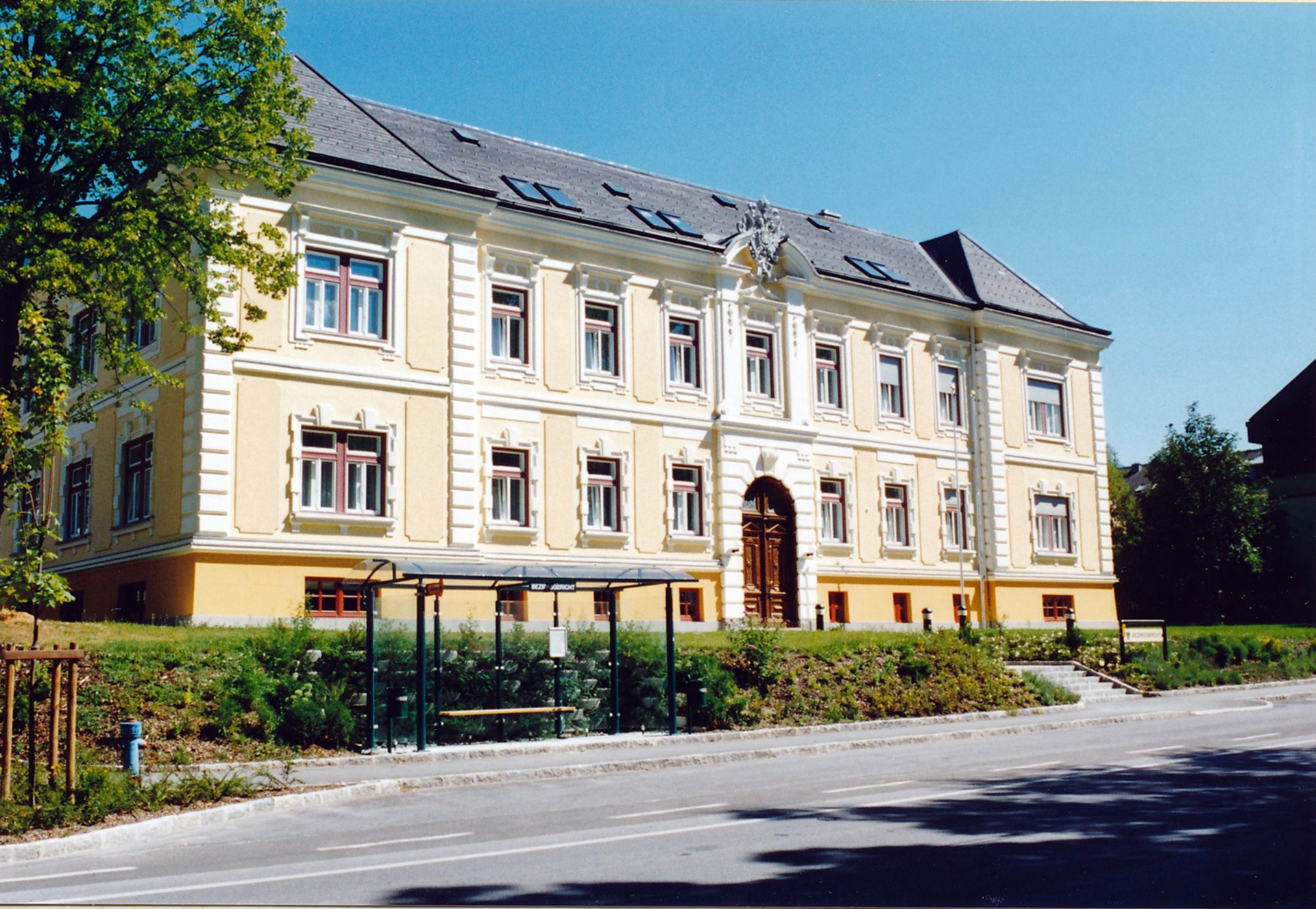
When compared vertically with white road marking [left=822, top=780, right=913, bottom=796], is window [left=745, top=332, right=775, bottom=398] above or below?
above

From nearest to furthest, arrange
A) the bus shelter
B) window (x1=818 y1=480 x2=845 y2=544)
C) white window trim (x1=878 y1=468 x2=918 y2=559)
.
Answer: the bus shelter → window (x1=818 y1=480 x2=845 y2=544) → white window trim (x1=878 y1=468 x2=918 y2=559)

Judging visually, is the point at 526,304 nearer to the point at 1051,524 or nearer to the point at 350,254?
the point at 350,254

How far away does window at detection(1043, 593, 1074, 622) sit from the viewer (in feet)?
130

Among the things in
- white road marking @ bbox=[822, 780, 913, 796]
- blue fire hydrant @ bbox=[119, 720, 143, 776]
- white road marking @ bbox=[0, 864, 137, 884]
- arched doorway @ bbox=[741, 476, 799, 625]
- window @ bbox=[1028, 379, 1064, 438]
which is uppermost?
window @ bbox=[1028, 379, 1064, 438]

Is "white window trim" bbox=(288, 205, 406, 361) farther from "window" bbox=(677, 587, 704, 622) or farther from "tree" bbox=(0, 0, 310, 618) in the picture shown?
"window" bbox=(677, 587, 704, 622)

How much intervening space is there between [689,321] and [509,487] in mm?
7210

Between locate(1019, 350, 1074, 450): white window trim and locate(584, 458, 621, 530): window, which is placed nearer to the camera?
locate(584, 458, 621, 530): window

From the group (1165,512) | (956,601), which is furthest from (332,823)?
(1165,512)

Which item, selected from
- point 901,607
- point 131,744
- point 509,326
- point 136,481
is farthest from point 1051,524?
point 131,744

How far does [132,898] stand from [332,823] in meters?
4.10

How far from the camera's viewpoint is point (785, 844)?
10.4 meters

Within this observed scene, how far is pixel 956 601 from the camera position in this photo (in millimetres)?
37844

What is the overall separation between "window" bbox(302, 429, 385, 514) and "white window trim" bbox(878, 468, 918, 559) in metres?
15.7

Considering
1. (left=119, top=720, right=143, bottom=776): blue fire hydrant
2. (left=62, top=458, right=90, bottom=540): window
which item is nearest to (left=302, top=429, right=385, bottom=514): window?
(left=62, top=458, right=90, bottom=540): window
